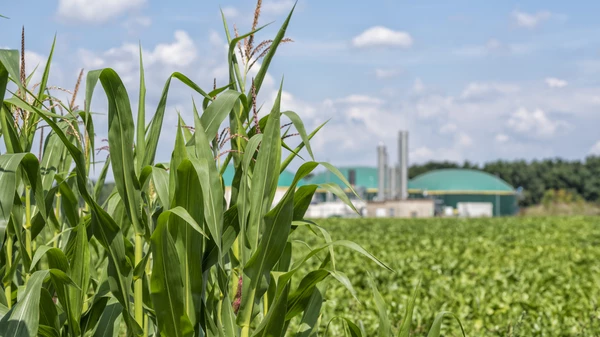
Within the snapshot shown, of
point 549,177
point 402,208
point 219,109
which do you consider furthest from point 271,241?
point 549,177

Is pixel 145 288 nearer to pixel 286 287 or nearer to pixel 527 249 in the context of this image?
pixel 286 287

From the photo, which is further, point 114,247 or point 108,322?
point 108,322

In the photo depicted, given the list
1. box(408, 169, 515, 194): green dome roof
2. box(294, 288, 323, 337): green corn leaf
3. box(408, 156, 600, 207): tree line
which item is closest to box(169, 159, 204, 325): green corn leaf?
box(294, 288, 323, 337): green corn leaf

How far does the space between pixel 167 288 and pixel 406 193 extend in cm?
4483

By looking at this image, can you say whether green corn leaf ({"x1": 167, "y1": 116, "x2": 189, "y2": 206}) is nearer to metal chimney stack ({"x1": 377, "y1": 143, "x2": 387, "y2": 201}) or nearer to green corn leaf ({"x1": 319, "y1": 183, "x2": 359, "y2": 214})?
green corn leaf ({"x1": 319, "y1": 183, "x2": 359, "y2": 214})

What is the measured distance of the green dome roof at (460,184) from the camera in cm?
5716

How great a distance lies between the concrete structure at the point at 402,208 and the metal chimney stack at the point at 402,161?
9.05ft

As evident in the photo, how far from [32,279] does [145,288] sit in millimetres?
337

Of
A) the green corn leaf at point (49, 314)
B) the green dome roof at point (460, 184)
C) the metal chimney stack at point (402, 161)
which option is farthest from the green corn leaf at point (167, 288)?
the green dome roof at point (460, 184)

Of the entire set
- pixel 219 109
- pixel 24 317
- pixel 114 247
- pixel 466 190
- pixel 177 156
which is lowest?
pixel 466 190

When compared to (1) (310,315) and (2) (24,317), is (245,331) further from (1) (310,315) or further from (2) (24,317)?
(2) (24,317)

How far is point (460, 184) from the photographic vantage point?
2295 inches

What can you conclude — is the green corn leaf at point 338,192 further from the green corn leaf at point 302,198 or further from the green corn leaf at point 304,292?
the green corn leaf at point 304,292

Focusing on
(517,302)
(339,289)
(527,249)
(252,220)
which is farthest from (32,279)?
(527,249)
